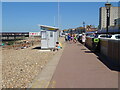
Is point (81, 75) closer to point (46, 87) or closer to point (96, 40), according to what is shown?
point (46, 87)

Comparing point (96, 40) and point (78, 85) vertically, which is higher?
point (96, 40)

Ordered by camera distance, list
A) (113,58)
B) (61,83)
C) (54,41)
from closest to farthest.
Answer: (61,83) → (113,58) → (54,41)

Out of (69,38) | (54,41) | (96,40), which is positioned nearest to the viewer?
(96,40)

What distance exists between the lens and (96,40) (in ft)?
52.7

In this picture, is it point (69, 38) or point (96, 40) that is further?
point (69, 38)

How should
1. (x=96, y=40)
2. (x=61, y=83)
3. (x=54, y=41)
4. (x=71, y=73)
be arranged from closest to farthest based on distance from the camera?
(x=61, y=83)
(x=71, y=73)
(x=96, y=40)
(x=54, y=41)

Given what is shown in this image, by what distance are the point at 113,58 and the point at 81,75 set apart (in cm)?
350

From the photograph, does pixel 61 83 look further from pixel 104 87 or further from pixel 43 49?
pixel 43 49

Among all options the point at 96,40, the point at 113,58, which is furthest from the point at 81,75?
the point at 96,40

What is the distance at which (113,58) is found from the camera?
10539 mm

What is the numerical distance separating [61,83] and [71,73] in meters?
1.52

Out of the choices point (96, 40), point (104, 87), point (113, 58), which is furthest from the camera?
point (96, 40)

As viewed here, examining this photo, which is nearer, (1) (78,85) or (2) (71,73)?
(1) (78,85)

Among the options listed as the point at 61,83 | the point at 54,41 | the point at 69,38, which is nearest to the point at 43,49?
the point at 54,41
